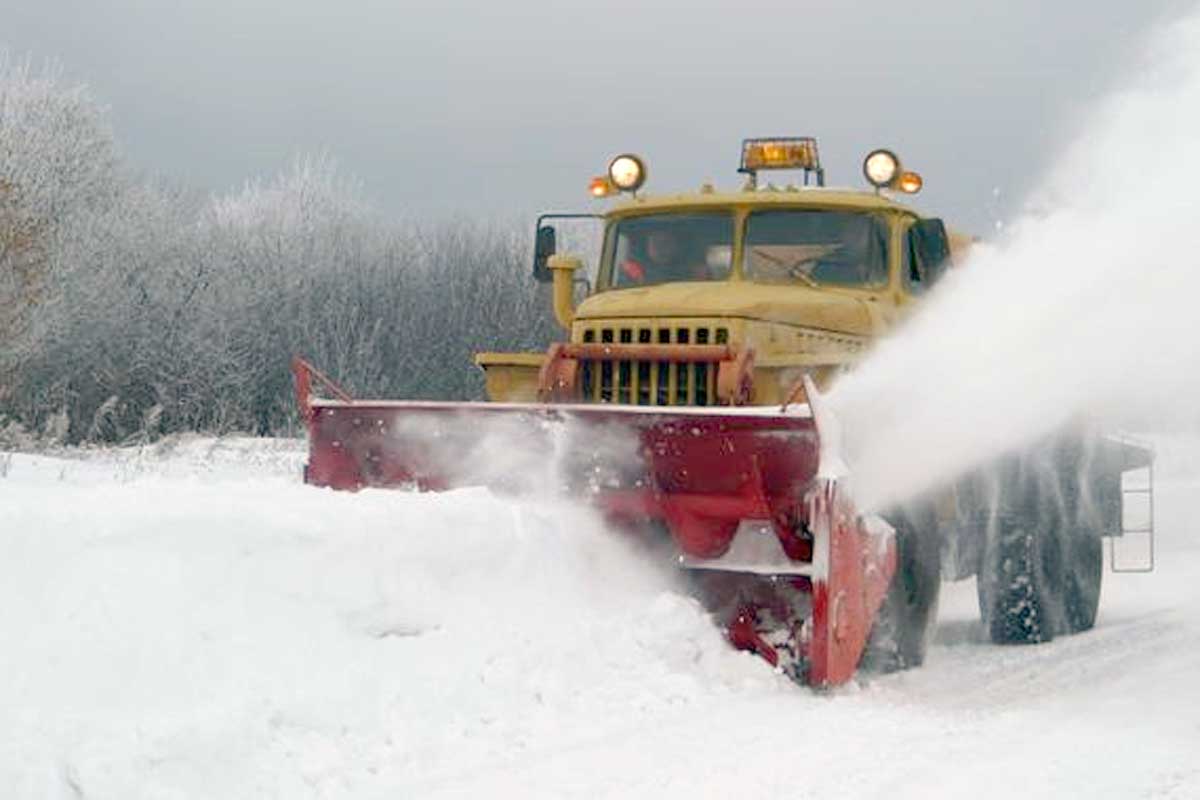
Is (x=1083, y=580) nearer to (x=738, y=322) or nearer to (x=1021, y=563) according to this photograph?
(x=1021, y=563)

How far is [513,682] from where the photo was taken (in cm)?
566

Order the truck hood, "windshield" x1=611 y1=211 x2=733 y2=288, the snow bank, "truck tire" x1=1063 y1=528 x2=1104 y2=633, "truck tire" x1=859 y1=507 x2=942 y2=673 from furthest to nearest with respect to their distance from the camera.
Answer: "truck tire" x1=1063 y1=528 x2=1104 y2=633, "windshield" x1=611 y1=211 x2=733 y2=288, the truck hood, "truck tire" x1=859 y1=507 x2=942 y2=673, the snow bank

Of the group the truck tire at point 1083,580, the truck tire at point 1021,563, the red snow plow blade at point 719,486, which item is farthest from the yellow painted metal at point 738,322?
the truck tire at point 1083,580

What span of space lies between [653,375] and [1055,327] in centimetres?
210

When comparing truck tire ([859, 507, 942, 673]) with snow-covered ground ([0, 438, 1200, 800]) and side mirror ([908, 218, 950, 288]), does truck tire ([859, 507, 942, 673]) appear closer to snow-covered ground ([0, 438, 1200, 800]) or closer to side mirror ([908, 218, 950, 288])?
snow-covered ground ([0, 438, 1200, 800])

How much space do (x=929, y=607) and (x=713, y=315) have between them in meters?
1.85

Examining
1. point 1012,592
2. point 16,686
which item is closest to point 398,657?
point 16,686

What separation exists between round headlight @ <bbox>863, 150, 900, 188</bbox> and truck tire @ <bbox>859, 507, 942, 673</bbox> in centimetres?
222

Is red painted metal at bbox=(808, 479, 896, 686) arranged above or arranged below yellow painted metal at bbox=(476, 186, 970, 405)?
below

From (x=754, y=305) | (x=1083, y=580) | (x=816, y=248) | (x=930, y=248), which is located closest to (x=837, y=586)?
(x=754, y=305)

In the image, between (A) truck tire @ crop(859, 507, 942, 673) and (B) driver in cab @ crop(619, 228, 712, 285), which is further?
(B) driver in cab @ crop(619, 228, 712, 285)

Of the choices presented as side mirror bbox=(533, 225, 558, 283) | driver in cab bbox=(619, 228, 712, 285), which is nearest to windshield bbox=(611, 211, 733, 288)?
driver in cab bbox=(619, 228, 712, 285)

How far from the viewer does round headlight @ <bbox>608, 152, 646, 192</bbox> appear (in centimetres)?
919

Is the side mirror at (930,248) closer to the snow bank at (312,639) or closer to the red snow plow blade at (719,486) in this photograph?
the red snow plow blade at (719,486)
